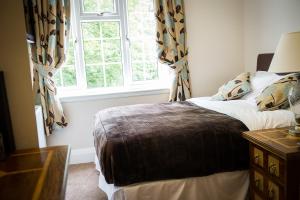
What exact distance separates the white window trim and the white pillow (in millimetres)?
1192

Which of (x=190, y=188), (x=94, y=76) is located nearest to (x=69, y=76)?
(x=94, y=76)

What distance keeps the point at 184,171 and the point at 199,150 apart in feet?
0.59

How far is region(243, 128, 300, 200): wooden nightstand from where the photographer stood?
1472 millimetres

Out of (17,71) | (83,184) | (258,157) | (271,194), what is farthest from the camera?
(83,184)

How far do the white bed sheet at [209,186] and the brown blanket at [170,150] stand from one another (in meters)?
0.05

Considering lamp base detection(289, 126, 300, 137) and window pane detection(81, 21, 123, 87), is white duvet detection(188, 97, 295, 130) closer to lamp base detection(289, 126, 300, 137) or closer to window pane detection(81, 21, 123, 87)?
lamp base detection(289, 126, 300, 137)

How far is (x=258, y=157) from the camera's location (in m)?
1.75

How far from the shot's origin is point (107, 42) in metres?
3.59

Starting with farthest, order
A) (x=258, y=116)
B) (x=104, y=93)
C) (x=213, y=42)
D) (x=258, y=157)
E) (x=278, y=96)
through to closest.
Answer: (x=213, y=42)
(x=104, y=93)
(x=278, y=96)
(x=258, y=116)
(x=258, y=157)

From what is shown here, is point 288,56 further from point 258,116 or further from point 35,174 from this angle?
point 35,174

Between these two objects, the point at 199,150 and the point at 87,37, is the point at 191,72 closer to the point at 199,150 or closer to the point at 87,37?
the point at 87,37

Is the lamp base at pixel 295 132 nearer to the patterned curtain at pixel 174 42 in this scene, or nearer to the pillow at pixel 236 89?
the pillow at pixel 236 89

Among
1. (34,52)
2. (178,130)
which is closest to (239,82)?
(178,130)

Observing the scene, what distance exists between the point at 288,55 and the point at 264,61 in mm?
1783
